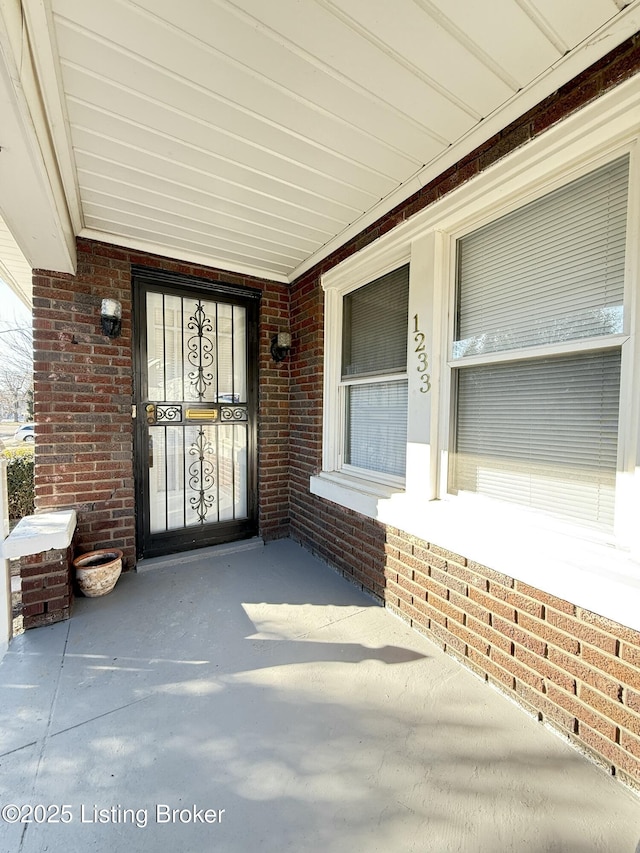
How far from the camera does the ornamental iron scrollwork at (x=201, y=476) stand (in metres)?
3.21

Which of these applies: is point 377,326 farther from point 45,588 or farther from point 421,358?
point 45,588

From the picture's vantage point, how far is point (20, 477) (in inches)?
173

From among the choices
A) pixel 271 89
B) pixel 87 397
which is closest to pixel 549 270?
pixel 271 89

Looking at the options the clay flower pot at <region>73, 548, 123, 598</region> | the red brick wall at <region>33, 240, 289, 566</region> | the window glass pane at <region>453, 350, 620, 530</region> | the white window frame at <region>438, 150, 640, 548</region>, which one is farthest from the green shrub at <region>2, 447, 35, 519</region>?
the window glass pane at <region>453, 350, 620, 530</region>

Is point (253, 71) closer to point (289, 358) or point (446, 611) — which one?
point (289, 358)

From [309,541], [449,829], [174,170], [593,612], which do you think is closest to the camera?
[449,829]

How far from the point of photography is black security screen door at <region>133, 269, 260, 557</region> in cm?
299

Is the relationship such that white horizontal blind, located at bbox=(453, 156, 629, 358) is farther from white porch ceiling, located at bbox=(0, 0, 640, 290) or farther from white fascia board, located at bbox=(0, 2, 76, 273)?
white fascia board, located at bbox=(0, 2, 76, 273)

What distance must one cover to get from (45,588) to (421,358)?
2711mm

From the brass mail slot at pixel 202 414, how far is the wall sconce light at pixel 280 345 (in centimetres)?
79

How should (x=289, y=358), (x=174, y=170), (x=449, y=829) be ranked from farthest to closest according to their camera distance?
(x=289, y=358) < (x=174, y=170) < (x=449, y=829)

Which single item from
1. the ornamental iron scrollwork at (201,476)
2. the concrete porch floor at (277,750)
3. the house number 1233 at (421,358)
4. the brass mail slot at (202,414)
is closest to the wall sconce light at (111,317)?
the brass mail slot at (202,414)

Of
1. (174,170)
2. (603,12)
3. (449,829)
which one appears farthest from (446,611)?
(174,170)

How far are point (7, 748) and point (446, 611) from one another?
6.63ft
